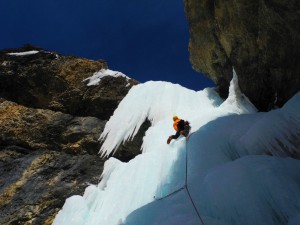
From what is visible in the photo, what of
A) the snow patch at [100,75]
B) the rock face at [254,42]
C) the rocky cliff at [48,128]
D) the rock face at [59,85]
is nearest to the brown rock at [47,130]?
the rocky cliff at [48,128]

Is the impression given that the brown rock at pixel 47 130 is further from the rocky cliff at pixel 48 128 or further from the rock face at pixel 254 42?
the rock face at pixel 254 42

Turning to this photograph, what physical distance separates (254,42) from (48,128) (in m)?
5.80

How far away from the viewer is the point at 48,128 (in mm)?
11016

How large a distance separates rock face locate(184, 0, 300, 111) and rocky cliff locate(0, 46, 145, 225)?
116 inches

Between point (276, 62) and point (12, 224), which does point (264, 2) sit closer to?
point (276, 62)

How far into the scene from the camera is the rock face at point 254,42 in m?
7.05

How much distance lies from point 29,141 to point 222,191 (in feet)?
21.1

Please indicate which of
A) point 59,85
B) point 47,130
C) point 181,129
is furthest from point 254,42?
point 59,85

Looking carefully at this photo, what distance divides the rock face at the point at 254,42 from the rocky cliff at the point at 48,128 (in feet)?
9.67

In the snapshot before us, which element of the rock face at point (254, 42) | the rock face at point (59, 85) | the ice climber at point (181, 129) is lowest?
the ice climber at point (181, 129)

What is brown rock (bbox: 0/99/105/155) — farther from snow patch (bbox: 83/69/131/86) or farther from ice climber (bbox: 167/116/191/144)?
ice climber (bbox: 167/116/191/144)

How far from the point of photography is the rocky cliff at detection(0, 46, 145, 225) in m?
9.17

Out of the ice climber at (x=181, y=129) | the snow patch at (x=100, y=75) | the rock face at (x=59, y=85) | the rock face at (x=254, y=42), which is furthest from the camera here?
the snow patch at (x=100, y=75)

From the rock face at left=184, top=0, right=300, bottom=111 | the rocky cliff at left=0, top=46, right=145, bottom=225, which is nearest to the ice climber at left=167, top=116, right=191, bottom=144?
the rocky cliff at left=0, top=46, right=145, bottom=225
